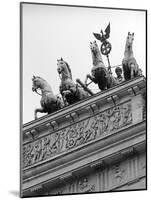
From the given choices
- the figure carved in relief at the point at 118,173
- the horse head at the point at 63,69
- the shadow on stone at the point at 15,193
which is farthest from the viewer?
the figure carved in relief at the point at 118,173

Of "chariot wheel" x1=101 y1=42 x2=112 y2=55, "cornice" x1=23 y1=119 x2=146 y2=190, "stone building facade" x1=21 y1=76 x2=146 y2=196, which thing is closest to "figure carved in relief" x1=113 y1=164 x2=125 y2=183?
"stone building facade" x1=21 y1=76 x2=146 y2=196

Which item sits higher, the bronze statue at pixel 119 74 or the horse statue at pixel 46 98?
the bronze statue at pixel 119 74

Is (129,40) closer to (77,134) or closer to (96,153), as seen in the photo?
(77,134)

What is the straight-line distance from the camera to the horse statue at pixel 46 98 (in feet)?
22.0

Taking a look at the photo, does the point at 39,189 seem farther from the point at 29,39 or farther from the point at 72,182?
the point at 29,39

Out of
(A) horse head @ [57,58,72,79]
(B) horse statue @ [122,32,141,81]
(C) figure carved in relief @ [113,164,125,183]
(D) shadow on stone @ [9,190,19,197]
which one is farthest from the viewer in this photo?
(B) horse statue @ [122,32,141,81]

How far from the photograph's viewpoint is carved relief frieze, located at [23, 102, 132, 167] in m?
6.77

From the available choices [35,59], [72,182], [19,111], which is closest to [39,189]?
[72,182]

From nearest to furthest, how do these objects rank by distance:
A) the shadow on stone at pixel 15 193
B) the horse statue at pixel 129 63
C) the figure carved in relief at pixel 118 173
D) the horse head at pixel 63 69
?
the shadow on stone at pixel 15 193
the horse head at pixel 63 69
the figure carved in relief at pixel 118 173
the horse statue at pixel 129 63

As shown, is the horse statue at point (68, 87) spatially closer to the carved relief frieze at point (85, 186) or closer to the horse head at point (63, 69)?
the horse head at point (63, 69)

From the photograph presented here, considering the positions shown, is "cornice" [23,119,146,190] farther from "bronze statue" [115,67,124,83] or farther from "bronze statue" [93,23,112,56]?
"bronze statue" [93,23,112,56]

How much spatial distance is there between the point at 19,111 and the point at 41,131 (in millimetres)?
348

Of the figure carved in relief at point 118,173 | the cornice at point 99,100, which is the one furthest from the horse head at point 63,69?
the figure carved in relief at point 118,173

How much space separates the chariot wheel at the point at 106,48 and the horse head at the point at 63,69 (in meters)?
0.46
